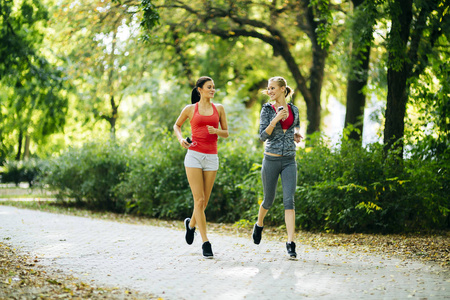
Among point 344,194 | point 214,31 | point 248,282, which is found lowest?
Result: point 248,282

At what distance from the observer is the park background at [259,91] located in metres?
9.05

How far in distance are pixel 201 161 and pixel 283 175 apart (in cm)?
101

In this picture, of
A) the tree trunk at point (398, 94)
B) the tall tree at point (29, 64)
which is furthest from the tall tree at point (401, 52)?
the tall tree at point (29, 64)

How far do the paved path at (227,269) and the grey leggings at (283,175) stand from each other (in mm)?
743

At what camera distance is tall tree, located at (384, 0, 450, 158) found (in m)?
9.12

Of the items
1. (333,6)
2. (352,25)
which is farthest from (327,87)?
(352,25)

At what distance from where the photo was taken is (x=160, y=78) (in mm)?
26078

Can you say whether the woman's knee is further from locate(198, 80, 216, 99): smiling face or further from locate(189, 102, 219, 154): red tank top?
locate(198, 80, 216, 99): smiling face

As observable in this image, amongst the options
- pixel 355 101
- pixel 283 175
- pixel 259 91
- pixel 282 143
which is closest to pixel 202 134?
pixel 282 143

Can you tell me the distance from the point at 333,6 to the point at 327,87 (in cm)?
697

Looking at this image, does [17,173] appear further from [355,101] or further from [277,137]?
[277,137]

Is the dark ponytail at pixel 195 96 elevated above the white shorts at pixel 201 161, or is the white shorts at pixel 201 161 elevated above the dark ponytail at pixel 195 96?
the dark ponytail at pixel 195 96

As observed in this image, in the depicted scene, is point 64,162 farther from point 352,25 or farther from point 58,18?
point 352,25

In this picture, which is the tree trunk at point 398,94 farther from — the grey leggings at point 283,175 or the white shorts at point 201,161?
the white shorts at point 201,161
